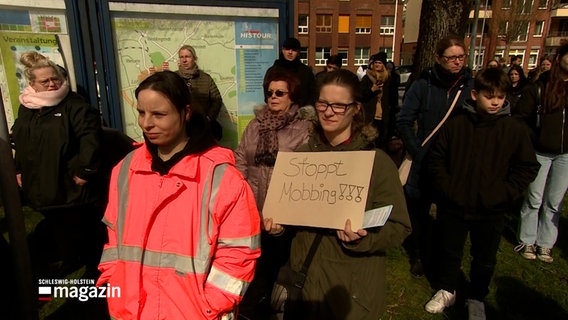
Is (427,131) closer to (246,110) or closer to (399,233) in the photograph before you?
(399,233)

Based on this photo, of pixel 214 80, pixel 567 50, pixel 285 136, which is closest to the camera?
pixel 285 136

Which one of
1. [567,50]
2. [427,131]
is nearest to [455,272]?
[427,131]

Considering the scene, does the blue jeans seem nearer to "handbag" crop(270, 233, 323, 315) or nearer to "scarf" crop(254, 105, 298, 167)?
"scarf" crop(254, 105, 298, 167)

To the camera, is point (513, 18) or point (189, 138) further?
point (513, 18)

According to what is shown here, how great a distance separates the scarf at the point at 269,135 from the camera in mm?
2897

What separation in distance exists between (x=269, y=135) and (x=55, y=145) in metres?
1.97

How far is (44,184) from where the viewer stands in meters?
3.44

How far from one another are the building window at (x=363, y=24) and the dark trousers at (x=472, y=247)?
155ft

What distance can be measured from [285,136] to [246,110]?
2.22 metres

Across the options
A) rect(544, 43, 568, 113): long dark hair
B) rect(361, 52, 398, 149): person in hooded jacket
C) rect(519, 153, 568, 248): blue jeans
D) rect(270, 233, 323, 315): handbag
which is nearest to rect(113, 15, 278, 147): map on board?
rect(361, 52, 398, 149): person in hooded jacket

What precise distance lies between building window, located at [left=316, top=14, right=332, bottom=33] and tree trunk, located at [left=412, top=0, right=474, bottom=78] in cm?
4228

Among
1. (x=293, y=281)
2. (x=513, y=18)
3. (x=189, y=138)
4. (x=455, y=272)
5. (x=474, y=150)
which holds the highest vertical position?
(x=513, y=18)

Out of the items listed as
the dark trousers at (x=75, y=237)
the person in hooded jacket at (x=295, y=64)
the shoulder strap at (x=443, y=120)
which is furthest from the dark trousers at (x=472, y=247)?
the dark trousers at (x=75, y=237)

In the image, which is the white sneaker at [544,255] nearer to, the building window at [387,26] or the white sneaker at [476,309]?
the white sneaker at [476,309]
